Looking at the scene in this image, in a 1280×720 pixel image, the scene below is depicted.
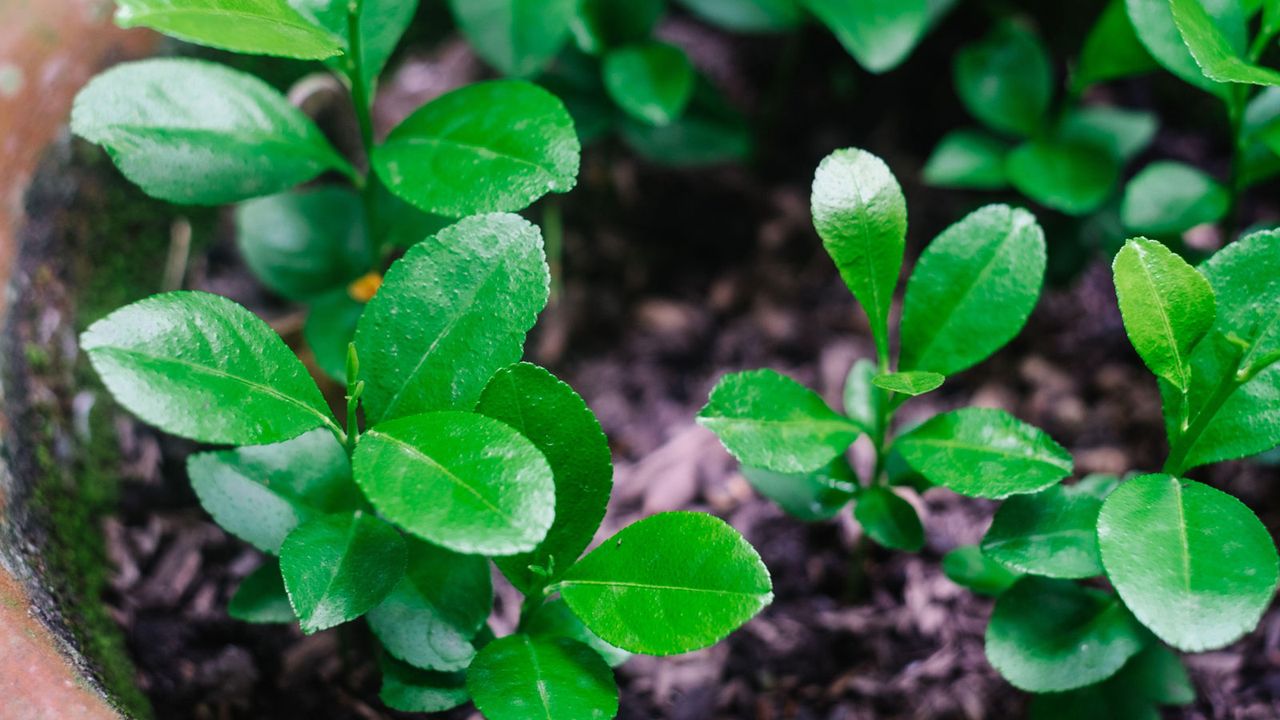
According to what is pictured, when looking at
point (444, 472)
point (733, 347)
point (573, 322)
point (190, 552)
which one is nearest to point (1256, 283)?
point (444, 472)


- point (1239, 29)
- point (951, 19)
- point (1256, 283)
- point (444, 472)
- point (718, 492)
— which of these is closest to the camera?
point (444, 472)

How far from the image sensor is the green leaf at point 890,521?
119cm

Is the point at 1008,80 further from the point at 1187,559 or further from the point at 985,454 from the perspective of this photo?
the point at 1187,559

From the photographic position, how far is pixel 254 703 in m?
1.32

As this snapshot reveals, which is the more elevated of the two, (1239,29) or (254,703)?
(1239,29)

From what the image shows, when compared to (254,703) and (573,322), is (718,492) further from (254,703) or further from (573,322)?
(254,703)

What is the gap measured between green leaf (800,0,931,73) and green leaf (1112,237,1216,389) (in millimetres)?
602

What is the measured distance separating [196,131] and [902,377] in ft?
2.61

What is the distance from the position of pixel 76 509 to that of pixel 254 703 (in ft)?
1.05

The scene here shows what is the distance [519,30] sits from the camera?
5.07ft

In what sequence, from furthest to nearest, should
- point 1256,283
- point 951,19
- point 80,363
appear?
point 951,19, point 80,363, point 1256,283

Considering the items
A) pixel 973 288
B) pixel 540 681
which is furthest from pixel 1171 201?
pixel 540 681

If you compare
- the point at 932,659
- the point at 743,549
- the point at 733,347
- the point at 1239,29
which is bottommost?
the point at 932,659

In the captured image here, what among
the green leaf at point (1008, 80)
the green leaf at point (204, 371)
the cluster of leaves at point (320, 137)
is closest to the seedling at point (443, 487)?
the green leaf at point (204, 371)
